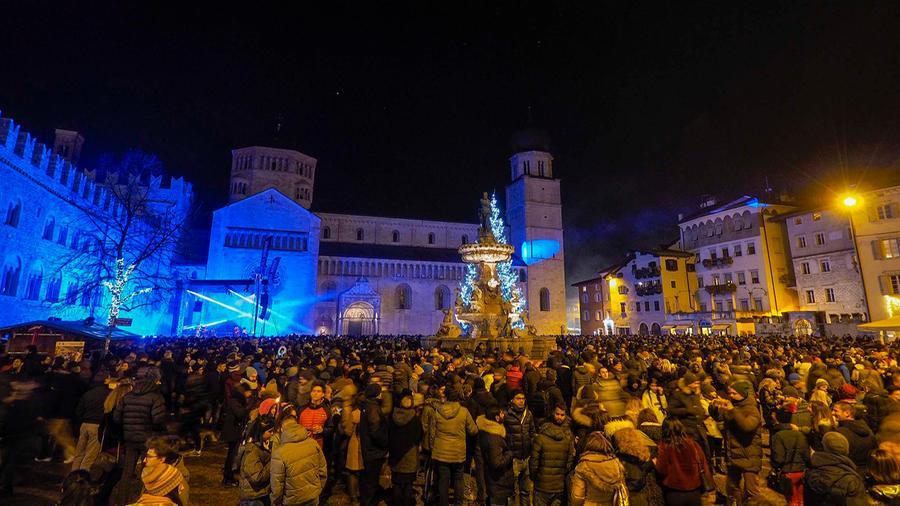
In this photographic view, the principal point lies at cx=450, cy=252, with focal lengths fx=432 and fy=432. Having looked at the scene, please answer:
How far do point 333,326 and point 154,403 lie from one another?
40.2 metres

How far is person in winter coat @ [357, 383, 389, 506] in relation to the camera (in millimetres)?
5889

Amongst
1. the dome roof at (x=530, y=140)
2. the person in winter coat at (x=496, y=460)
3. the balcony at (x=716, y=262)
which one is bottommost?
the person in winter coat at (x=496, y=460)

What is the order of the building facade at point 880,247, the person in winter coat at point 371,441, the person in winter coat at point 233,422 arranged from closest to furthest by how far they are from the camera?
1. the person in winter coat at point 371,441
2. the person in winter coat at point 233,422
3. the building facade at point 880,247

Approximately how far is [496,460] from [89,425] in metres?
6.32

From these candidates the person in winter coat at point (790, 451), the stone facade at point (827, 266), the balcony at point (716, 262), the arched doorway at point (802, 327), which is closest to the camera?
the person in winter coat at point (790, 451)

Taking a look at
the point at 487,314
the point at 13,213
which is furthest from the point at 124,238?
the point at 487,314

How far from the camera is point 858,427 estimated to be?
16.2ft

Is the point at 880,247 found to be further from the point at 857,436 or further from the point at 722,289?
the point at 857,436

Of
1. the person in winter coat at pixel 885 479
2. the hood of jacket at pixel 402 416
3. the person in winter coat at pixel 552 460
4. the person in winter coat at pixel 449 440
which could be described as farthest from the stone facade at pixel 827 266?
the hood of jacket at pixel 402 416

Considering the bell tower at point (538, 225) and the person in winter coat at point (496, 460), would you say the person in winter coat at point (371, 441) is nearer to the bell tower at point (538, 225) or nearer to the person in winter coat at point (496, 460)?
the person in winter coat at point (496, 460)

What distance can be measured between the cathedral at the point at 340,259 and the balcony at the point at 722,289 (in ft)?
54.9

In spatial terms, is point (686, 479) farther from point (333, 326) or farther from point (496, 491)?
point (333, 326)

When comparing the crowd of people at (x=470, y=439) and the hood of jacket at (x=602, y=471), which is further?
the crowd of people at (x=470, y=439)

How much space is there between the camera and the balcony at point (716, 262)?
40.7m
